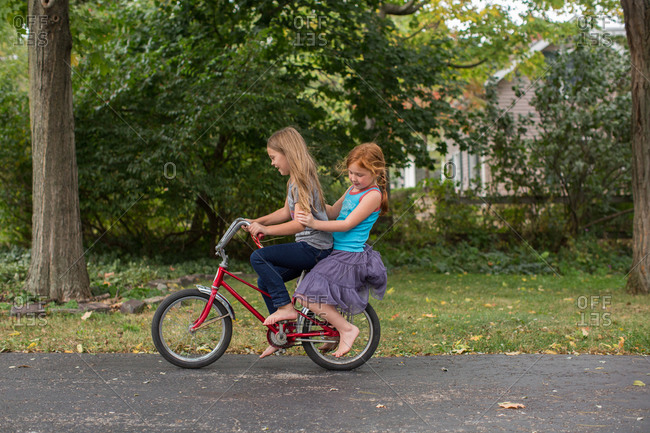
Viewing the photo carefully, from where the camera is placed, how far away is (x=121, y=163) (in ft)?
36.6

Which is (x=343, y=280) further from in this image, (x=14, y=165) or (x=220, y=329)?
(x=14, y=165)

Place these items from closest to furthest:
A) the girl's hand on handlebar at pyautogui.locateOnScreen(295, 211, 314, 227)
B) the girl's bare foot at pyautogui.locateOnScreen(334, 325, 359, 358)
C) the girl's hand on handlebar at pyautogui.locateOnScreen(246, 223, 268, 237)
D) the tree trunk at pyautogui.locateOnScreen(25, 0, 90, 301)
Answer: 1. the girl's hand on handlebar at pyautogui.locateOnScreen(295, 211, 314, 227)
2. the girl's hand on handlebar at pyautogui.locateOnScreen(246, 223, 268, 237)
3. the girl's bare foot at pyautogui.locateOnScreen(334, 325, 359, 358)
4. the tree trunk at pyautogui.locateOnScreen(25, 0, 90, 301)

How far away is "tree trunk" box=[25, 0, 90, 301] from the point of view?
25.1ft

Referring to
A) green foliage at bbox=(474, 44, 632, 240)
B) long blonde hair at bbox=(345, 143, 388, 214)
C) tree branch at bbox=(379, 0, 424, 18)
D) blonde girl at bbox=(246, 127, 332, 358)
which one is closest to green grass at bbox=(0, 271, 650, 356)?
blonde girl at bbox=(246, 127, 332, 358)

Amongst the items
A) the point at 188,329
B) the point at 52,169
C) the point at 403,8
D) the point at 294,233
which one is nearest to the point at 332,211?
the point at 294,233

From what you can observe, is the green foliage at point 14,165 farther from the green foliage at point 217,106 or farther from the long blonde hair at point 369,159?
the long blonde hair at point 369,159

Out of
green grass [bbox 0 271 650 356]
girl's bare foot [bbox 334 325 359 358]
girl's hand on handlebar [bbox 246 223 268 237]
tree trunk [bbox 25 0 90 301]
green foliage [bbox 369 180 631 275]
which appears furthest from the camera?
green foliage [bbox 369 180 631 275]

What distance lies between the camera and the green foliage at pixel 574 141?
13586 millimetres

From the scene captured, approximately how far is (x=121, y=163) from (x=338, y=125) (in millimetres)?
4271

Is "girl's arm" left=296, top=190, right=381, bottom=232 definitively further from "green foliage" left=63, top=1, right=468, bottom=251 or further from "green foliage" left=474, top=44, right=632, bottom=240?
"green foliage" left=474, top=44, right=632, bottom=240

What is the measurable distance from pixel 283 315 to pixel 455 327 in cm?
242

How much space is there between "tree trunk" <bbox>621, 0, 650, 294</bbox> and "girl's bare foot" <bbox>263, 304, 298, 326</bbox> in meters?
6.25

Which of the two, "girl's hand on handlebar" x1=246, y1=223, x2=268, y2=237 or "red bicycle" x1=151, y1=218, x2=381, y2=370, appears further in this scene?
"red bicycle" x1=151, y1=218, x2=381, y2=370

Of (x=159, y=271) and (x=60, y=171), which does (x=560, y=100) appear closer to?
(x=159, y=271)
